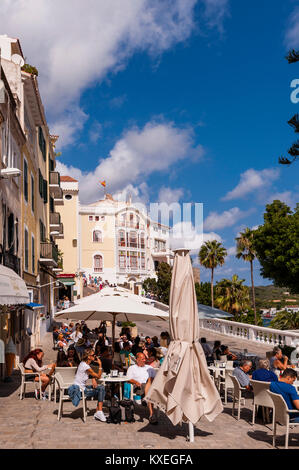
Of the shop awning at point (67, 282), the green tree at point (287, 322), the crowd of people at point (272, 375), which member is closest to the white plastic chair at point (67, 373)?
the crowd of people at point (272, 375)

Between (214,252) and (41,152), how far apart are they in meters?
31.5

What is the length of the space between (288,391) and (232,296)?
44.9 meters

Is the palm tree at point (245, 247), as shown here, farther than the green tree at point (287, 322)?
Yes

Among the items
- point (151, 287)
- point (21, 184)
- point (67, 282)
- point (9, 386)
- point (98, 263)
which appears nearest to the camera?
point (9, 386)

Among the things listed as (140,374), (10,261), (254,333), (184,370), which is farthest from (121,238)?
(184,370)

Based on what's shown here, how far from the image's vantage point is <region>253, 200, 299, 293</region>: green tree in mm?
20000

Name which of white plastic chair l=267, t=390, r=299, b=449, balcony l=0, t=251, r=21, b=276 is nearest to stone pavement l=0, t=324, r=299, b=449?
white plastic chair l=267, t=390, r=299, b=449

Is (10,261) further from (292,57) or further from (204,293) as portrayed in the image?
(204,293)

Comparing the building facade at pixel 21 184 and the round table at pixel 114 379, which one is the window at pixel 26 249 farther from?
the round table at pixel 114 379

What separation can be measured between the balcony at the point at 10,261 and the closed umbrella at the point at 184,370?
334 inches

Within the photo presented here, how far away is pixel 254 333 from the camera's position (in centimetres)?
2295

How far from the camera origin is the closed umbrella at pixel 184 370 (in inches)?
308
